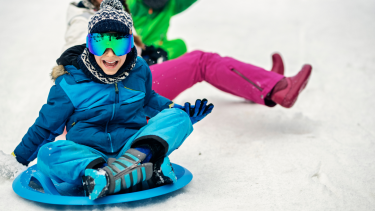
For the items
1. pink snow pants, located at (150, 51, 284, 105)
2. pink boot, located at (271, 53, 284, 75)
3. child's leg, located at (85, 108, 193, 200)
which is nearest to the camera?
child's leg, located at (85, 108, 193, 200)

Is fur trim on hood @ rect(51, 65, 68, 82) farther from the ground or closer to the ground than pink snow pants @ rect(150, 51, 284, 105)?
farther from the ground

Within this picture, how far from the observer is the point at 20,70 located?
4.34 m

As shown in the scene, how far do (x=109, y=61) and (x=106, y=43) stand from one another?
92mm

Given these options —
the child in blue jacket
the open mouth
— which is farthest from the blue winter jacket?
the open mouth

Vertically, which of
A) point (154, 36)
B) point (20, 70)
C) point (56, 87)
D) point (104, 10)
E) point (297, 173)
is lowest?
point (20, 70)

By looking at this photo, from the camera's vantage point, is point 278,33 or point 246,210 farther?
point 278,33

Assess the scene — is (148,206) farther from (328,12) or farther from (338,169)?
(328,12)

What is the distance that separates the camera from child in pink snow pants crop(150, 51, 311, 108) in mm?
2703

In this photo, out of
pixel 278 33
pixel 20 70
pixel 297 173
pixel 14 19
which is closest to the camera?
pixel 297 173

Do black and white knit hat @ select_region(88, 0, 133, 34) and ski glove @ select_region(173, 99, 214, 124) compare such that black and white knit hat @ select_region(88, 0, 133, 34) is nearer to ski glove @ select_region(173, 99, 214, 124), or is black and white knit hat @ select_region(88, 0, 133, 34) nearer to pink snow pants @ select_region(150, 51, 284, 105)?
ski glove @ select_region(173, 99, 214, 124)

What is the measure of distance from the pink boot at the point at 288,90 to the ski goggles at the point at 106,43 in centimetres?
124

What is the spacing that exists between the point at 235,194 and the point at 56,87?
1.07 meters

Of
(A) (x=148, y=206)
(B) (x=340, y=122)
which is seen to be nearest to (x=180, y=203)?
(A) (x=148, y=206)

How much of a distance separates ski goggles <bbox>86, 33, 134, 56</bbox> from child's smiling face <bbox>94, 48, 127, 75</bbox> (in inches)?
0.9
